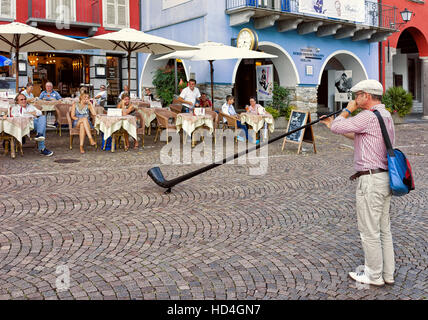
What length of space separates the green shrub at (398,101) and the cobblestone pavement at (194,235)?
507 inches

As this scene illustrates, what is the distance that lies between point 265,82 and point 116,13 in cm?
780

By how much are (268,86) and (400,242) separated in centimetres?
1402

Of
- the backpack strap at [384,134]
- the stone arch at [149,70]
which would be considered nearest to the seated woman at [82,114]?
the backpack strap at [384,134]

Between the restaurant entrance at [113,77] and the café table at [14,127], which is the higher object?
the restaurant entrance at [113,77]

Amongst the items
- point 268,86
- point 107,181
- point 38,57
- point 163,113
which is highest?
point 38,57

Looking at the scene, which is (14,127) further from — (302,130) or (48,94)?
(302,130)

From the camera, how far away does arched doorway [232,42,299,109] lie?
1941 cm

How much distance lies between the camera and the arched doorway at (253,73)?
19.4 metres

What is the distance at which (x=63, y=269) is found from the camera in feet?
13.1

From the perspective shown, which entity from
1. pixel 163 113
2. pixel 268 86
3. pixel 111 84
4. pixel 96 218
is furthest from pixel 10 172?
pixel 111 84

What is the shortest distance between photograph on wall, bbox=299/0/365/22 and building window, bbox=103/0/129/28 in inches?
311

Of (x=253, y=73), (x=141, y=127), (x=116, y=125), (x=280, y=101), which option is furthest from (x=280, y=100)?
(x=116, y=125)

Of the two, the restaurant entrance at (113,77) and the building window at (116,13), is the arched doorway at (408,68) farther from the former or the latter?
the restaurant entrance at (113,77)
